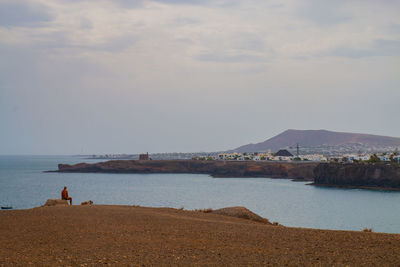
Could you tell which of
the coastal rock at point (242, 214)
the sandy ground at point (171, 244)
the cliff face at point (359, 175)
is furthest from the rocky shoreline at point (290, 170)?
the sandy ground at point (171, 244)

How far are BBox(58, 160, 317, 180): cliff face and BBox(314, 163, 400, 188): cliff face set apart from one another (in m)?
30.9

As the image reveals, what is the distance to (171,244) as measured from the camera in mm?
10305

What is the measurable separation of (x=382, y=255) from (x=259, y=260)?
243 centimetres

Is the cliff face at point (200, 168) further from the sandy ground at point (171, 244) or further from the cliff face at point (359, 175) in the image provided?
the sandy ground at point (171, 244)

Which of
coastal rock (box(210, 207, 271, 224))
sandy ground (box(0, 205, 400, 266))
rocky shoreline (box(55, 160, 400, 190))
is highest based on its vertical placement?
sandy ground (box(0, 205, 400, 266))

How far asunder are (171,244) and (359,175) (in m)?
86.0

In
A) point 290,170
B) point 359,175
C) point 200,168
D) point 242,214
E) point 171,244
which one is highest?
point 171,244

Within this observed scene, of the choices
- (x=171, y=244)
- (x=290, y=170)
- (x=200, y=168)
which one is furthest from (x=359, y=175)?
(x=171, y=244)

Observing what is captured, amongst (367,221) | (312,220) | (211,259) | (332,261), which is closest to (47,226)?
(211,259)

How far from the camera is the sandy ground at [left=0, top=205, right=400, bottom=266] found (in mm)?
8438

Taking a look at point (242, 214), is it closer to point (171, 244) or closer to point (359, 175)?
point (171, 244)

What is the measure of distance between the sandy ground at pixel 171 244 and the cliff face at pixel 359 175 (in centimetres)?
7749

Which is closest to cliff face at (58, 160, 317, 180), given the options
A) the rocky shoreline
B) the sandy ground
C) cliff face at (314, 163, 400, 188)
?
the rocky shoreline

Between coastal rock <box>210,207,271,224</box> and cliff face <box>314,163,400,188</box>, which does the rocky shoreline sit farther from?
coastal rock <box>210,207,271,224</box>
